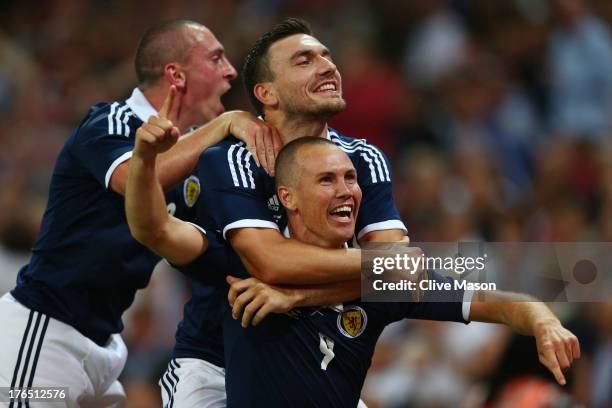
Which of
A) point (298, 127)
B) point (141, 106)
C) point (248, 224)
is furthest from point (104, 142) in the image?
point (248, 224)

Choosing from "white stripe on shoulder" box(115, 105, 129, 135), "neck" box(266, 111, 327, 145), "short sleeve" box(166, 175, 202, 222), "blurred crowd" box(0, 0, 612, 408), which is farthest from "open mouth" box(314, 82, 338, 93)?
"blurred crowd" box(0, 0, 612, 408)

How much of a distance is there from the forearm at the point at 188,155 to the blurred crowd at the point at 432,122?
276 cm

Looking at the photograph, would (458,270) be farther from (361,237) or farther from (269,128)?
(269,128)

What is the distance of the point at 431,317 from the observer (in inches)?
194

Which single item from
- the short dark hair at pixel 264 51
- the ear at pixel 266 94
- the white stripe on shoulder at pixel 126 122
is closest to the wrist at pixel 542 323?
the ear at pixel 266 94

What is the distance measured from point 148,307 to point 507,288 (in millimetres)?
4785

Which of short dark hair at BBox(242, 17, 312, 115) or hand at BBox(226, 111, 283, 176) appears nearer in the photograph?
hand at BBox(226, 111, 283, 176)

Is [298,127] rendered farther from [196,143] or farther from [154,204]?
[154,204]

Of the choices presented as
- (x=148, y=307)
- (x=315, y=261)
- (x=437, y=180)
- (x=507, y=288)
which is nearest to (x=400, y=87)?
(x=437, y=180)

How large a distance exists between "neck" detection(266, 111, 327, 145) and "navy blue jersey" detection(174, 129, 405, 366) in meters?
0.12

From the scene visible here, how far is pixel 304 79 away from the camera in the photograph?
5.07m

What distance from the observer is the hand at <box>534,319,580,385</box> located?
4.47 metres

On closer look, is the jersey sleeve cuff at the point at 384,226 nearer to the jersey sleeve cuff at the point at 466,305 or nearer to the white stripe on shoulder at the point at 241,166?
the jersey sleeve cuff at the point at 466,305

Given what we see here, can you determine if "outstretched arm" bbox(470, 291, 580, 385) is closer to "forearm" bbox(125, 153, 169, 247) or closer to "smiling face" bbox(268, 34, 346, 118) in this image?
"smiling face" bbox(268, 34, 346, 118)
